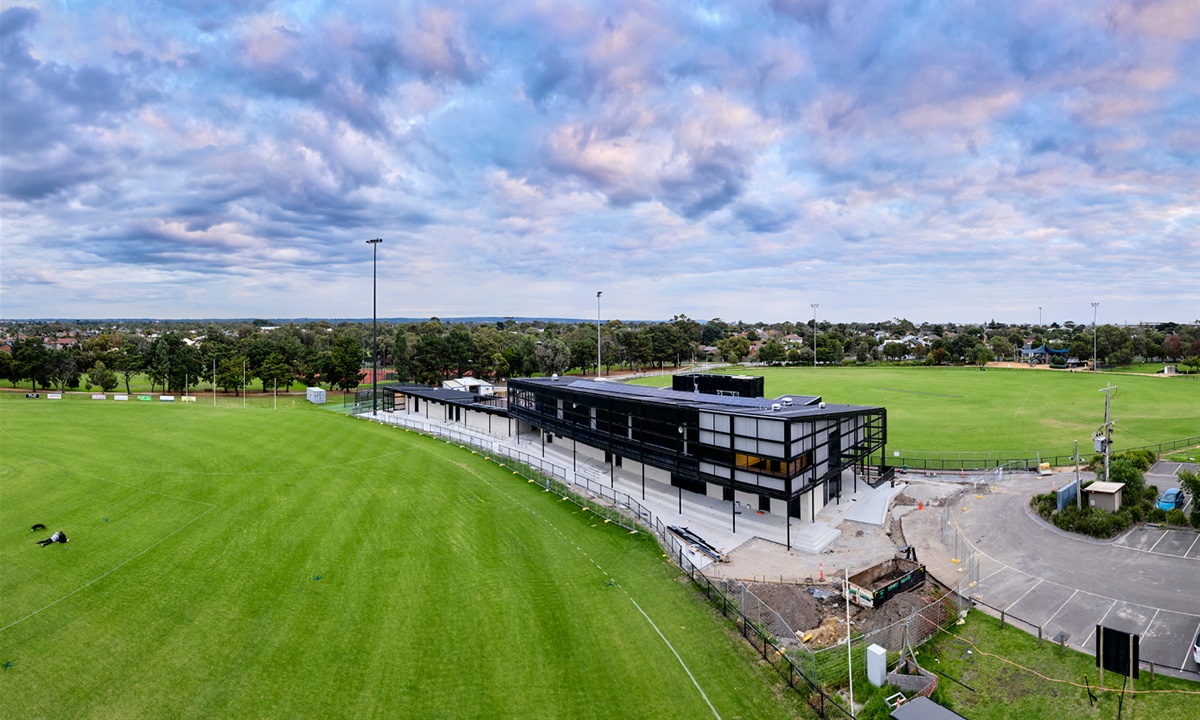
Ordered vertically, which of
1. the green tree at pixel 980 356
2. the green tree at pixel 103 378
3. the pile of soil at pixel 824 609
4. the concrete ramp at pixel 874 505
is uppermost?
the green tree at pixel 980 356

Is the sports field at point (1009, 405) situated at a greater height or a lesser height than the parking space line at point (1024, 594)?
greater

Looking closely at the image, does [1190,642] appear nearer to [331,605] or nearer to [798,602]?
[798,602]

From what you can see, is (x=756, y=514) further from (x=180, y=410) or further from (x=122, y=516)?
(x=180, y=410)

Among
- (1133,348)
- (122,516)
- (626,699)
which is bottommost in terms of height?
(626,699)

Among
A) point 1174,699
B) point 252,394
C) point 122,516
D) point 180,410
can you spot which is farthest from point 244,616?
point 252,394

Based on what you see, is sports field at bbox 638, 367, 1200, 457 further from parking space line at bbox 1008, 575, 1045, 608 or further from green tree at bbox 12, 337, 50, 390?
green tree at bbox 12, 337, 50, 390

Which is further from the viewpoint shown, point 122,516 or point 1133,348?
point 1133,348

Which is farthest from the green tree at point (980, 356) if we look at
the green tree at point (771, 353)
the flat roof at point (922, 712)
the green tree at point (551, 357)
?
the flat roof at point (922, 712)

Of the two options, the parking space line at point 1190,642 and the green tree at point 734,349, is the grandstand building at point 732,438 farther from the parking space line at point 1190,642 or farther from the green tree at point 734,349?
the green tree at point 734,349
